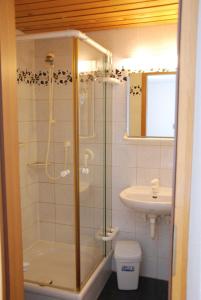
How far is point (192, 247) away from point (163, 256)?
2.12m

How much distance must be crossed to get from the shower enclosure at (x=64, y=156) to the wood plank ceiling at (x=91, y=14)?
0.22 m

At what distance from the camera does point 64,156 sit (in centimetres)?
259

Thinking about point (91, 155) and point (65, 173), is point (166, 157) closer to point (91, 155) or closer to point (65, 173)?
point (91, 155)

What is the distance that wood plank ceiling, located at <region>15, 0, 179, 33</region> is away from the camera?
6.61ft

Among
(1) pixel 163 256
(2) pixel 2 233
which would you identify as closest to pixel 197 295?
(2) pixel 2 233

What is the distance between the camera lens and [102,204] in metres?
2.68

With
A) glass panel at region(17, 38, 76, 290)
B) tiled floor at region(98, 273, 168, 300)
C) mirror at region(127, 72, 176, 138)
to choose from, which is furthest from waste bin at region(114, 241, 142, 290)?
mirror at region(127, 72, 176, 138)

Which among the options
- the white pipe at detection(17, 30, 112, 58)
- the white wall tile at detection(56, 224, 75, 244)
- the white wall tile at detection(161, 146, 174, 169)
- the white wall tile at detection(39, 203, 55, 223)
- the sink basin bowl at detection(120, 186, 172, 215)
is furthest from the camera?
the white wall tile at detection(39, 203, 55, 223)

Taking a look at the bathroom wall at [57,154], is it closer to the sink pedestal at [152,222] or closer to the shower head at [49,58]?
the shower head at [49,58]

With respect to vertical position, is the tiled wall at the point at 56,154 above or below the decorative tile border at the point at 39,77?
below

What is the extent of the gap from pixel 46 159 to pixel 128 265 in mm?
1297

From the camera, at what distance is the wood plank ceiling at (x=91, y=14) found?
2014 millimetres

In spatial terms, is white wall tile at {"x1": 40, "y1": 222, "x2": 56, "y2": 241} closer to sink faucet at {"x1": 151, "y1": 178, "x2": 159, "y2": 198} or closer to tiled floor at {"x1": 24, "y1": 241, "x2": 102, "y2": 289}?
tiled floor at {"x1": 24, "y1": 241, "x2": 102, "y2": 289}

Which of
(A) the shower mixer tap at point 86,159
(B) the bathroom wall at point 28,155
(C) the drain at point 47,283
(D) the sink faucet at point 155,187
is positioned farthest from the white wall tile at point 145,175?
(C) the drain at point 47,283
